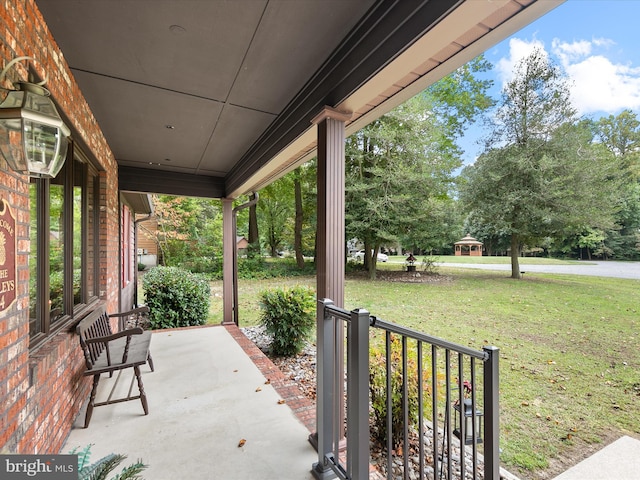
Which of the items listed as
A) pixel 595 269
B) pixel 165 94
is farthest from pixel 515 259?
pixel 165 94

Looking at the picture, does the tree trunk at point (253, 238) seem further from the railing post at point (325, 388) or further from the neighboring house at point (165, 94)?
the railing post at point (325, 388)

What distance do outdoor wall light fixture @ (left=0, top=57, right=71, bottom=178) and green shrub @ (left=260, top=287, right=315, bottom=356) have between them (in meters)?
3.29

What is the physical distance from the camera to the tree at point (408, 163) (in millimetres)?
9820

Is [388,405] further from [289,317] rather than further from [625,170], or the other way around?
[625,170]

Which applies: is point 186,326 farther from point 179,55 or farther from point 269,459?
point 179,55

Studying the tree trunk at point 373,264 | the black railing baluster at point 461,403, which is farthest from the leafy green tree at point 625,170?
the black railing baluster at point 461,403

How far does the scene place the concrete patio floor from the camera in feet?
6.06

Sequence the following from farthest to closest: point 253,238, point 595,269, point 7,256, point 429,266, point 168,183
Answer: point 253,238 → point 429,266 → point 595,269 → point 168,183 → point 7,256

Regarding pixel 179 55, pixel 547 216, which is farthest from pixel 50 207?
pixel 547 216

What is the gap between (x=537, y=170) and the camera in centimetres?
867

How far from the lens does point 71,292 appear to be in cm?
244

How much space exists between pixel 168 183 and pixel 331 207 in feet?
13.0

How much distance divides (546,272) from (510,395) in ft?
29.5

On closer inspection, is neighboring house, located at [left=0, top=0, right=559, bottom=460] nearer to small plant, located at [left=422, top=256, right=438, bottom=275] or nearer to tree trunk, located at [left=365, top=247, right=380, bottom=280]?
tree trunk, located at [left=365, top=247, right=380, bottom=280]
